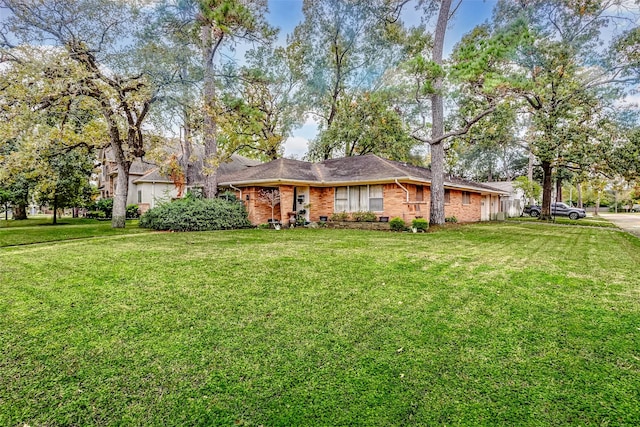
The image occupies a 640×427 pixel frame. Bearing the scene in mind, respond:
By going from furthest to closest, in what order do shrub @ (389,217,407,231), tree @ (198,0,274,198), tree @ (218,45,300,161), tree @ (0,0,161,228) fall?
1. tree @ (218,45,300,161)
2. shrub @ (389,217,407,231)
3. tree @ (198,0,274,198)
4. tree @ (0,0,161,228)

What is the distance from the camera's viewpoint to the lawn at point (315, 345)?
2363mm

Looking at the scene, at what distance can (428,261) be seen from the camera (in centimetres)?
662

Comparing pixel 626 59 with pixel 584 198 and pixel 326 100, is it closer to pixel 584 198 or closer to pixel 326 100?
pixel 326 100

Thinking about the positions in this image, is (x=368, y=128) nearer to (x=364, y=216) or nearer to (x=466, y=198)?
(x=466, y=198)

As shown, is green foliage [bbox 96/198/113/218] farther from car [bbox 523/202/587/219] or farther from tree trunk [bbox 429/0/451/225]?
car [bbox 523/202/587/219]

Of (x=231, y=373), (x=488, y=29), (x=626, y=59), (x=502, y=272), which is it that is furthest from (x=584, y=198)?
(x=231, y=373)

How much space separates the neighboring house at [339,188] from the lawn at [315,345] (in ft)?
29.1

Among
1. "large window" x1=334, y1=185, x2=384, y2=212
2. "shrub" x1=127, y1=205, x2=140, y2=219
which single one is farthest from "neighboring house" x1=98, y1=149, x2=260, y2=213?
"large window" x1=334, y1=185, x2=384, y2=212

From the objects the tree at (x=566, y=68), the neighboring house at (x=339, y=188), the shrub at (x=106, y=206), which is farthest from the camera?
the shrub at (x=106, y=206)

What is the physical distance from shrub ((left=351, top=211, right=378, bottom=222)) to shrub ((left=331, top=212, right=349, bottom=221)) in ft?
1.31

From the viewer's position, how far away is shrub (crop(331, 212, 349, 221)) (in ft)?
52.1

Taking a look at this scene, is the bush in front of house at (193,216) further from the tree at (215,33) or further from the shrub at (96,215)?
the shrub at (96,215)

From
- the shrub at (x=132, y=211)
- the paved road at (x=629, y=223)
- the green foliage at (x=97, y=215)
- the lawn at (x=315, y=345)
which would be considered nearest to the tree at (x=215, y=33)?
the lawn at (x=315, y=345)

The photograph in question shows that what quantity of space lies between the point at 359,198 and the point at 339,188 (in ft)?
4.19
